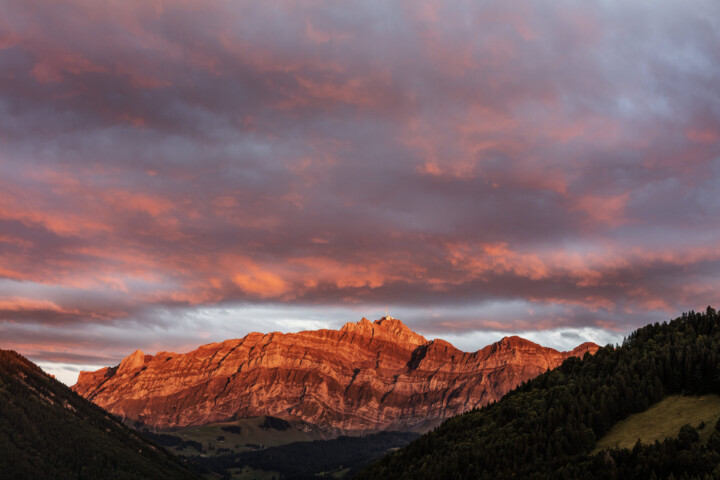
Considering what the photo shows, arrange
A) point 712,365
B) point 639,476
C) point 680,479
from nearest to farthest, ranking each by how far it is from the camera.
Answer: point 680,479, point 639,476, point 712,365

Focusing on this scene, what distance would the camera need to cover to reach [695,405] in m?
188

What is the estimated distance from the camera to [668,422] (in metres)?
182

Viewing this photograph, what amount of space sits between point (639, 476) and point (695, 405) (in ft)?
148

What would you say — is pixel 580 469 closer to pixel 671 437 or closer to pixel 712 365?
pixel 671 437

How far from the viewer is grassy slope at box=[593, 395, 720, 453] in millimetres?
172875

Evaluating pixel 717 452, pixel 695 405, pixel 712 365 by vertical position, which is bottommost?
pixel 717 452

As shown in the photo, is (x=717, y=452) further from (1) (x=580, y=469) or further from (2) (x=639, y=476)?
(1) (x=580, y=469)

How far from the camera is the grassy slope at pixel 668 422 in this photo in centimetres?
17288

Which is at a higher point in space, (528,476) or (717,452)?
(717,452)

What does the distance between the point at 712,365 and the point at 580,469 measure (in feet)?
199

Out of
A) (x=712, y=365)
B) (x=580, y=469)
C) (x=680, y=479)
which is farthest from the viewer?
(x=712, y=365)

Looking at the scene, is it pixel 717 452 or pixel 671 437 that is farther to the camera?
pixel 671 437

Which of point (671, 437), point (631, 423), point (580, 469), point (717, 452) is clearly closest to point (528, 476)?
point (580, 469)

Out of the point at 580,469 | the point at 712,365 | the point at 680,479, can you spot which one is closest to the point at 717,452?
the point at 680,479
